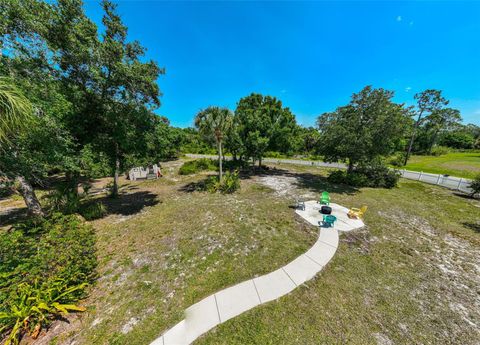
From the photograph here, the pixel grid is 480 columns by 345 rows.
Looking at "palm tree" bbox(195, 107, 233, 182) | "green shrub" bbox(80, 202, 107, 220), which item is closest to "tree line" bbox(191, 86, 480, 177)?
"palm tree" bbox(195, 107, 233, 182)

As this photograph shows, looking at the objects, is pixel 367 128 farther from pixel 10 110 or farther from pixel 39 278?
pixel 39 278

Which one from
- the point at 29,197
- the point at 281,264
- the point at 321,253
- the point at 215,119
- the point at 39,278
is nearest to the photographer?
the point at 39,278

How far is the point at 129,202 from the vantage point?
12039 millimetres

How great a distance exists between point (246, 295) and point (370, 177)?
17813 millimetres

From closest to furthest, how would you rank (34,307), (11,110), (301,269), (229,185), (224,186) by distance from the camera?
1. (11,110)
2. (34,307)
3. (301,269)
4. (229,185)
5. (224,186)

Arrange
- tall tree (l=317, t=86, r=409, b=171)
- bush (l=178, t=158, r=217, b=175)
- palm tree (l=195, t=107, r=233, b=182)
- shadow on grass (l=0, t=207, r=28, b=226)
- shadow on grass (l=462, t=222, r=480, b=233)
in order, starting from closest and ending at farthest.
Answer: shadow on grass (l=462, t=222, r=480, b=233)
shadow on grass (l=0, t=207, r=28, b=226)
palm tree (l=195, t=107, r=233, b=182)
tall tree (l=317, t=86, r=409, b=171)
bush (l=178, t=158, r=217, b=175)

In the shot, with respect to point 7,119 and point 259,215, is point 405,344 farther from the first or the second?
point 7,119

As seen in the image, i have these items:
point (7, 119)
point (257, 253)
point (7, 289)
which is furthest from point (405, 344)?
point (7, 119)

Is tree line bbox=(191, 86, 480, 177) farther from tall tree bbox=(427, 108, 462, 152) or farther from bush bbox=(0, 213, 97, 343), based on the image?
tall tree bbox=(427, 108, 462, 152)

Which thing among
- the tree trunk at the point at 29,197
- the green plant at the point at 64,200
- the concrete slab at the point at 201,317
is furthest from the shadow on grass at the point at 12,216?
the concrete slab at the point at 201,317

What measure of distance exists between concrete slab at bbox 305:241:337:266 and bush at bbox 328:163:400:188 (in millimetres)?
12475

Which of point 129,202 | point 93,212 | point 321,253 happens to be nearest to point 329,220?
point 321,253

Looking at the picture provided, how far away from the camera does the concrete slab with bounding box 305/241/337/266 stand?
600 cm

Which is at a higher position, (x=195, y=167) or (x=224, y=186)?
(x=195, y=167)
